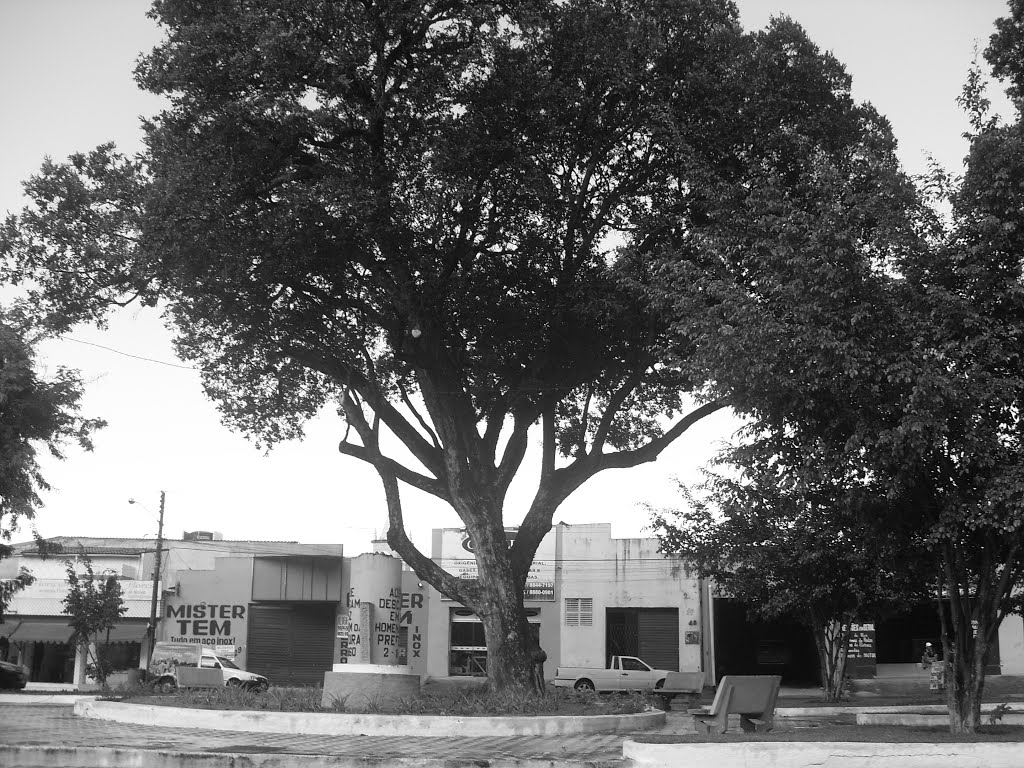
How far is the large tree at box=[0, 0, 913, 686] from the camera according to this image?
16.6m

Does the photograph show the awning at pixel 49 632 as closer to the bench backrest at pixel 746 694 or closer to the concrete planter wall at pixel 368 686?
the concrete planter wall at pixel 368 686

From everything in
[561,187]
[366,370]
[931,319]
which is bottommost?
[931,319]

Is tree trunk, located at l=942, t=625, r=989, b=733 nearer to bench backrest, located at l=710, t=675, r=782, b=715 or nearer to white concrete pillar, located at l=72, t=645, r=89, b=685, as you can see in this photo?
bench backrest, located at l=710, t=675, r=782, b=715

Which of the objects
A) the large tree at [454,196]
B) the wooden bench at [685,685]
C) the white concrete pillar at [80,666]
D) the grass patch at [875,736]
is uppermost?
the large tree at [454,196]

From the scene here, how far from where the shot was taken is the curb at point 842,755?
393 inches

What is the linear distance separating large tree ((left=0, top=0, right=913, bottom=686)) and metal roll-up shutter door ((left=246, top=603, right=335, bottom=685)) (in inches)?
1021

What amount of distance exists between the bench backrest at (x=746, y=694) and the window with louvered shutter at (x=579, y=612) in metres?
29.9

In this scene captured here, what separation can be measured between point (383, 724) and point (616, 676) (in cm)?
2136

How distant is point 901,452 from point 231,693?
1141cm


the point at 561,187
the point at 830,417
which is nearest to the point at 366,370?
the point at 561,187

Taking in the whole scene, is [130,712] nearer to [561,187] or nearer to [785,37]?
[561,187]

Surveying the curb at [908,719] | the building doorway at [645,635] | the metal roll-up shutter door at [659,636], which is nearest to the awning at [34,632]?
the building doorway at [645,635]

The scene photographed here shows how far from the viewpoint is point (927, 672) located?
133 ft

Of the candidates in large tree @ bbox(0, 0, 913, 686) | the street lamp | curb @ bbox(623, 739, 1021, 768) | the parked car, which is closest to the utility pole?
the street lamp
